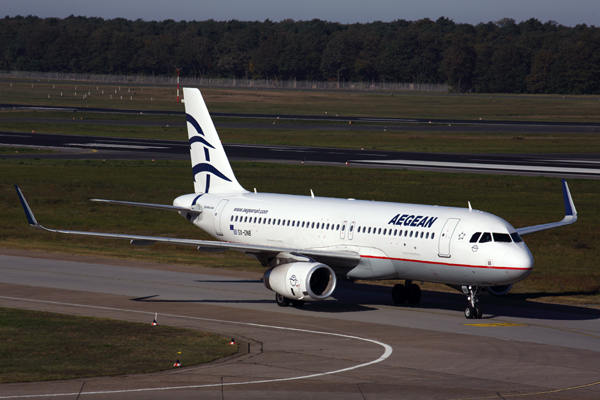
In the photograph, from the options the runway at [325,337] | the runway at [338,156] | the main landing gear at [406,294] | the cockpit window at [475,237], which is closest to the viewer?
the runway at [325,337]

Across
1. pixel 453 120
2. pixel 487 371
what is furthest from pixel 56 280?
pixel 453 120

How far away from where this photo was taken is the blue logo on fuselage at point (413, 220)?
104 ft

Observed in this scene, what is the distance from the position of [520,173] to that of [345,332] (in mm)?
57053

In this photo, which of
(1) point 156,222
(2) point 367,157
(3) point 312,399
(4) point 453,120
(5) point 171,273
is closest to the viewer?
(3) point 312,399

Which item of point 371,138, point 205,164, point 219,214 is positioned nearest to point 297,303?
point 219,214

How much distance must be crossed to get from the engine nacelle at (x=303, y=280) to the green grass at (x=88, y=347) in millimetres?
4912

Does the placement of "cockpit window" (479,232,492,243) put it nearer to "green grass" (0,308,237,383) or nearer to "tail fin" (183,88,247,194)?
"green grass" (0,308,237,383)

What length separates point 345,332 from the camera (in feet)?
94.6

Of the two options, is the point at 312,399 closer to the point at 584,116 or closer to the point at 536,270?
the point at 536,270

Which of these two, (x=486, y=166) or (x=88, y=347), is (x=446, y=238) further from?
(x=486, y=166)

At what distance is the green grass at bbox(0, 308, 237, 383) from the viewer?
22.8 meters

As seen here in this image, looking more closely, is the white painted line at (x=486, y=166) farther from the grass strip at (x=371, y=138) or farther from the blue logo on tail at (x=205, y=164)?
the blue logo on tail at (x=205, y=164)

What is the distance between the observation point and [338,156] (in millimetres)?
98000

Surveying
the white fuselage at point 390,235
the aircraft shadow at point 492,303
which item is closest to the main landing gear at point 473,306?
the white fuselage at point 390,235
